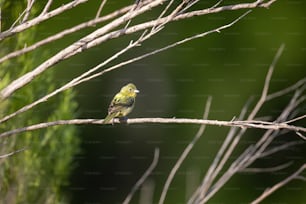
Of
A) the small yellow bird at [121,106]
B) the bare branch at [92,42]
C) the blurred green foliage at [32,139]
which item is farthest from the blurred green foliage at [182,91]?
the bare branch at [92,42]

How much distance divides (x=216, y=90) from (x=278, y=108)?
1.97ft

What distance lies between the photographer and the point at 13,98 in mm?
4074

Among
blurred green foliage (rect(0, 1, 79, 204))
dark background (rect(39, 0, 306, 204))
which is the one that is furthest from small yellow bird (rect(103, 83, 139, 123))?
dark background (rect(39, 0, 306, 204))

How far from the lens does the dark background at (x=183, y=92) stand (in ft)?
24.2

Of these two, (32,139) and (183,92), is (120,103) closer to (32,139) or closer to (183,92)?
(32,139)

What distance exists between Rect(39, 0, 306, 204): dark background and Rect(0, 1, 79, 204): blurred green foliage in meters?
2.38

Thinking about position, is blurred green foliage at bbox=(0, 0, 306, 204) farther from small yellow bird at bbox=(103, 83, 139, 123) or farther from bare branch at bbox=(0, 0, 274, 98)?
bare branch at bbox=(0, 0, 274, 98)

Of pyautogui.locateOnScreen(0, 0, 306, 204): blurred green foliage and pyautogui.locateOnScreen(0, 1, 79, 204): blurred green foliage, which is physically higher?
pyautogui.locateOnScreen(0, 0, 306, 204): blurred green foliage

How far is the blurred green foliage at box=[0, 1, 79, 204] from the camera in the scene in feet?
12.3

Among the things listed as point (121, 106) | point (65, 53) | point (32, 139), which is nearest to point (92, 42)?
point (65, 53)

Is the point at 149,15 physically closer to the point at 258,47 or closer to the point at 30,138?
the point at 258,47

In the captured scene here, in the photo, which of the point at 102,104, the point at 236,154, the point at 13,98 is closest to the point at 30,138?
the point at 13,98

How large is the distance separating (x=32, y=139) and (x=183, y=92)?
365 centimetres

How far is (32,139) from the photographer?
4.33 m
